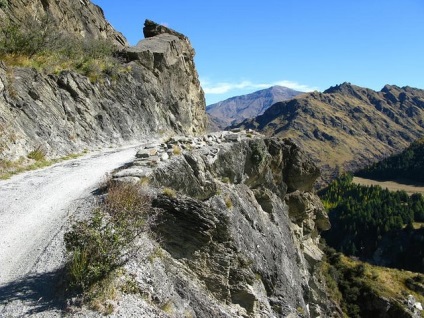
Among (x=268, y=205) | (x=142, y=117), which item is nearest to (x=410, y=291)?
(x=268, y=205)

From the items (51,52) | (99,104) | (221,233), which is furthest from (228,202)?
(51,52)

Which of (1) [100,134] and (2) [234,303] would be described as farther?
(1) [100,134]

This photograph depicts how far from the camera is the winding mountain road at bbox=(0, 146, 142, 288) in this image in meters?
10.5

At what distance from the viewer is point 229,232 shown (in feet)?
56.4

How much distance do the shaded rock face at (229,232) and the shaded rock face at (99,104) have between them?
9692 millimetres

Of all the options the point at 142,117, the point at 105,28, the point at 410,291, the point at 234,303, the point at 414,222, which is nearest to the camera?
the point at 234,303

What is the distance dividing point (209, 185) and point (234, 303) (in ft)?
19.9

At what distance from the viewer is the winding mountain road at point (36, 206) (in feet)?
34.5

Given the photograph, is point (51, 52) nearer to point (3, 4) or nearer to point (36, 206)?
point (3, 4)

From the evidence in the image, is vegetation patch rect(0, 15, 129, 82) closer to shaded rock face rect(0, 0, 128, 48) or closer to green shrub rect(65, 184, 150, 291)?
shaded rock face rect(0, 0, 128, 48)

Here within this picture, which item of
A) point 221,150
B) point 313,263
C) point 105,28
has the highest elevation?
point 105,28

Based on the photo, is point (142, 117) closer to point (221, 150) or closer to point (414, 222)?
point (221, 150)

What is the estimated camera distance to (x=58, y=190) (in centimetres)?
1581

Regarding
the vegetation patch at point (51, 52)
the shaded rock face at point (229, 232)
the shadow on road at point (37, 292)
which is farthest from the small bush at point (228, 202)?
the vegetation patch at point (51, 52)
